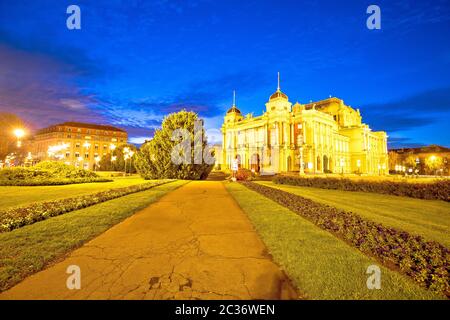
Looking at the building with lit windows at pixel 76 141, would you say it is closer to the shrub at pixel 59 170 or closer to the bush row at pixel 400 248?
the shrub at pixel 59 170

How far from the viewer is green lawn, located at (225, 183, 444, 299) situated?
3844 mm

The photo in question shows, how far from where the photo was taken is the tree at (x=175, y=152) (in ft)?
110

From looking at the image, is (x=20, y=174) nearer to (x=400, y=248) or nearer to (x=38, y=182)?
(x=38, y=182)

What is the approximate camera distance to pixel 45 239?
6.51 meters

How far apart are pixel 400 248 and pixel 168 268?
19.5ft

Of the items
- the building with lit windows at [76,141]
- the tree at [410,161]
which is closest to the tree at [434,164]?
the tree at [410,161]

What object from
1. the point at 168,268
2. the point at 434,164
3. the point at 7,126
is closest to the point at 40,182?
the point at 168,268

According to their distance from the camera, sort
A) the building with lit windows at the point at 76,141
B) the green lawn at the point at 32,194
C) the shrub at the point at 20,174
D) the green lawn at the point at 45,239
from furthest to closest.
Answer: the building with lit windows at the point at 76,141 → the shrub at the point at 20,174 → the green lawn at the point at 32,194 → the green lawn at the point at 45,239

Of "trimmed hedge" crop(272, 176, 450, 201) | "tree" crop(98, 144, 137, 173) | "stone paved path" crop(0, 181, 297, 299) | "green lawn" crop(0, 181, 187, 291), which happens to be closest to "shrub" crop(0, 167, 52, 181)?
"green lawn" crop(0, 181, 187, 291)

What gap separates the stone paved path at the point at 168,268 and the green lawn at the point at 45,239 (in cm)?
32

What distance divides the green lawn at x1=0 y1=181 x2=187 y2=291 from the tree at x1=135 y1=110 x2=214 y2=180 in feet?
77.4
